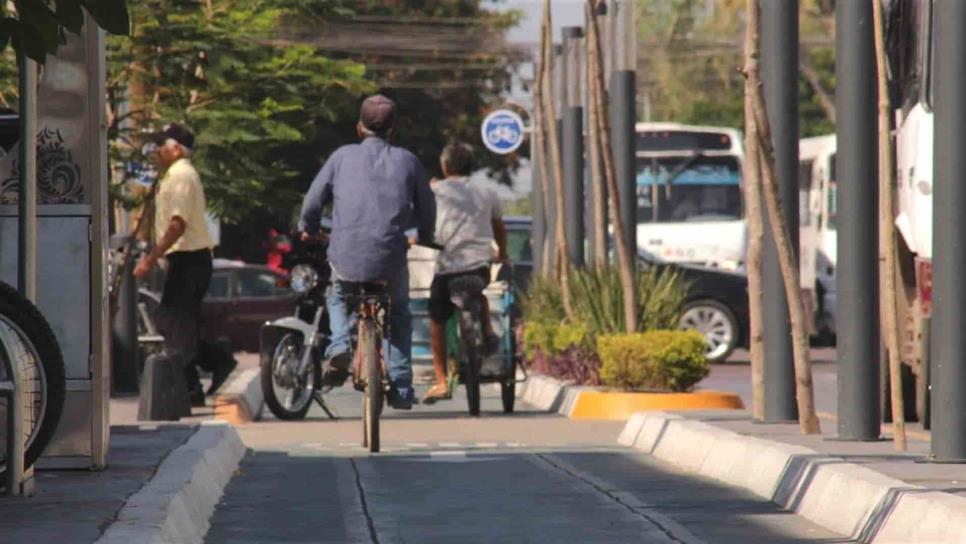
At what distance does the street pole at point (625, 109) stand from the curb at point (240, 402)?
3224 millimetres

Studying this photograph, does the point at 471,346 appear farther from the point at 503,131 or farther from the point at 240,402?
the point at 503,131

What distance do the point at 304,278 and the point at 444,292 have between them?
937mm

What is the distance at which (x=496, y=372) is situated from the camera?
17.2 meters

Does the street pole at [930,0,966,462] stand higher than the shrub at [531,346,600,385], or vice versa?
the street pole at [930,0,966,462]

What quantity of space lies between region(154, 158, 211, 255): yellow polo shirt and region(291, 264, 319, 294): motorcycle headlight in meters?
0.73

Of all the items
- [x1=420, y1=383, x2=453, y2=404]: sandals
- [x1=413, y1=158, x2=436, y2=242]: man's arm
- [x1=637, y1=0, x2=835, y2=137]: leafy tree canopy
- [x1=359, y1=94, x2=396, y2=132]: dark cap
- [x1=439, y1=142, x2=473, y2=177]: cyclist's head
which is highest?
[x1=637, y1=0, x2=835, y2=137]: leafy tree canopy

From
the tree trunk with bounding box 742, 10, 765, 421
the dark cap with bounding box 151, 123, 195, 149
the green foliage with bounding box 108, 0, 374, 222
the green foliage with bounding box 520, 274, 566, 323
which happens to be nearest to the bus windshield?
the green foliage with bounding box 108, 0, 374, 222

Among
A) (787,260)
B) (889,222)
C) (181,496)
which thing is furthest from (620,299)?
(181,496)

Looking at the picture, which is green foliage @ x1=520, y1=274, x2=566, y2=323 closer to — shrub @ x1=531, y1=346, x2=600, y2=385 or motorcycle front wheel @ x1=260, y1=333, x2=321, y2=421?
shrub @ x1=531, y1=346, x2=600, y2=385

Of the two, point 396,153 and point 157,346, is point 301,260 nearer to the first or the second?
point 396,153

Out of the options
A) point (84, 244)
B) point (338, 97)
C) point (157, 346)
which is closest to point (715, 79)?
point (338, 97)

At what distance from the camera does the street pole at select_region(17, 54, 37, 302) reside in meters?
8.74

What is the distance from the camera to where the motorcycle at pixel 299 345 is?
16516 millimetres

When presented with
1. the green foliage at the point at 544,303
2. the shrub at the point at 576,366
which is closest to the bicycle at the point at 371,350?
the shrub at the point at 576,366
